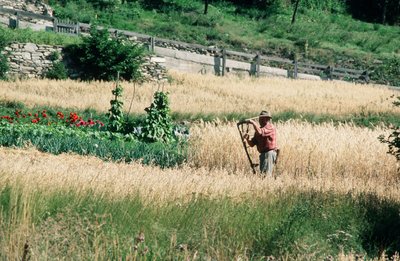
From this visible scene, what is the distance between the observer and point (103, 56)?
30125 millimetres

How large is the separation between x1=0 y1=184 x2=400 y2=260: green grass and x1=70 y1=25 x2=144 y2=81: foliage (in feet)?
66.8

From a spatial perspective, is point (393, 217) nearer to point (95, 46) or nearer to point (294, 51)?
point (95, 46)

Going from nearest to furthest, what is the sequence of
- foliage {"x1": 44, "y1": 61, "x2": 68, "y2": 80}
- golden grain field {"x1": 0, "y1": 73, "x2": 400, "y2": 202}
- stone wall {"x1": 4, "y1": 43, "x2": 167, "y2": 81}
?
1. golden grain field {"x1": 0, "y1": 73, "x2": 400, "y2": 202}
2. stone wall {"x1": 4, "y1": 43, "x2": 167, "y2": 81}
3. foliage {"x1": 44, "y1": 61, "x2": 68, "y2": 80}

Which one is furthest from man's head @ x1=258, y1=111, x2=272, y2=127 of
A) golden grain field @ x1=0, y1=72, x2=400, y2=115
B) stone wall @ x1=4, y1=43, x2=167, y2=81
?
stone wall @ x1=4, y1=43, x2=167, y2=81

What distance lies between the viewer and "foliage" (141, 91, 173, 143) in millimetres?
18250

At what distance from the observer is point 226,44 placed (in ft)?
147

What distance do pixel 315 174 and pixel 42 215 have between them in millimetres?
8421

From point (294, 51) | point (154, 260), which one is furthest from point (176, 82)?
point (154, 260)

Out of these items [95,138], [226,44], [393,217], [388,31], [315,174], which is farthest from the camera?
[388,31]

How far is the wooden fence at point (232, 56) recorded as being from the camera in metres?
33.5

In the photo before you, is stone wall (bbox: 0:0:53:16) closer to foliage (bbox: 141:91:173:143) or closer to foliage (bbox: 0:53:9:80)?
foliage (bbox: 0:53:9:80)

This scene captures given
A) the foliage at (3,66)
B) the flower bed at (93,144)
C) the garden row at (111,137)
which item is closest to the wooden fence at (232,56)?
the foliage at (3,66)

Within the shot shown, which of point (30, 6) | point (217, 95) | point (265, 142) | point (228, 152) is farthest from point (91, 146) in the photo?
point (30, 6)

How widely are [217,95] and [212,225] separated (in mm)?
21905
